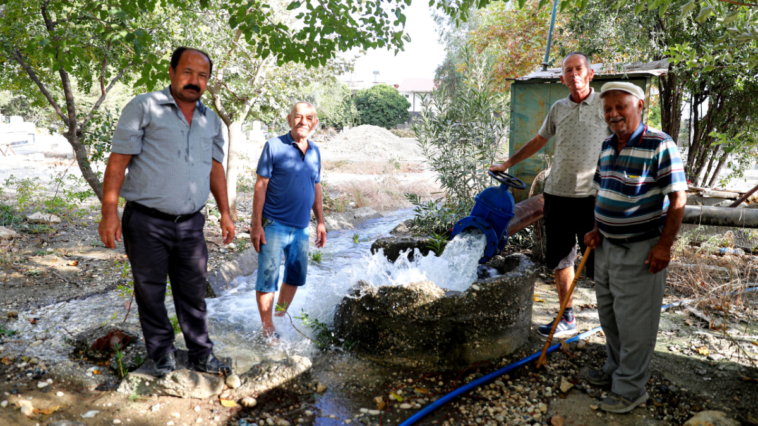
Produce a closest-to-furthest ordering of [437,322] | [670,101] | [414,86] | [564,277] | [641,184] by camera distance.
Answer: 1. [641,184]
2. [437,322]
3. [564,277]
4. [670,101]
5. [414,86]

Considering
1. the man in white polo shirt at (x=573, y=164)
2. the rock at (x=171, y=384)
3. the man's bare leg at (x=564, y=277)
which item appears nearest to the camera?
the rock at (x=171, y=384)

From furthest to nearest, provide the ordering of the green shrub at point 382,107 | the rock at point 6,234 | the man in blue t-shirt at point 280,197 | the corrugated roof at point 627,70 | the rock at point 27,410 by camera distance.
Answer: the green shrub at point 382,107 → the rock at point 6,234 → the corrugated roof at point 627,70 → the man in blue t-shirt at point 280,197 → the rock at point 27,410

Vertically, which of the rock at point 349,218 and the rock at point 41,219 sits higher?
the rock at point 41,219

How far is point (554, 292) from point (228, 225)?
3.66 meters

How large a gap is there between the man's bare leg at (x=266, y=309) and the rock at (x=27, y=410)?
1.56m

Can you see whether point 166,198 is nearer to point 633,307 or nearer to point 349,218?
point 633,307

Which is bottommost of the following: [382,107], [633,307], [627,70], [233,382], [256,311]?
[256,311]

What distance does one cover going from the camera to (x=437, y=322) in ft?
11.5

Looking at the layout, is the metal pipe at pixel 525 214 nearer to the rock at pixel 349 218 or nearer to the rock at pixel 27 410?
the rock at pixel 27 410

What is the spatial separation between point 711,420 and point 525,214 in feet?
6.88

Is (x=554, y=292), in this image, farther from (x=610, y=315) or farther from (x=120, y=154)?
(x=120, y=154)

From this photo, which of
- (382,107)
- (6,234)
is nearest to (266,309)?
(6,234)

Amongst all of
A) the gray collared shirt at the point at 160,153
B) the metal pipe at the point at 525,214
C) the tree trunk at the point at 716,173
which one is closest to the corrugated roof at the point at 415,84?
the tree trunk at the point at 716,173

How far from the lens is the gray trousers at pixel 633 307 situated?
9.64 feet
